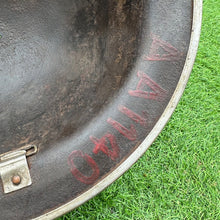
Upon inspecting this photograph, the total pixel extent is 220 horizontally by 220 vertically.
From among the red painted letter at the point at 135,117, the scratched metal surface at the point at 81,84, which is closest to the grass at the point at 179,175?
the scratched metal surface at the point at 81,84

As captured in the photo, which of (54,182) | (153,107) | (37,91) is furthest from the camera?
(37,91)

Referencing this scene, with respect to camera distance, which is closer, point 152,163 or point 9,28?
point 9,28

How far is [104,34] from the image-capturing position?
117cm

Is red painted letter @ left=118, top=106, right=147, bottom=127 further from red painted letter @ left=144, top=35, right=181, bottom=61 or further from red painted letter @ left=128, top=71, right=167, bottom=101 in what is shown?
red painted letter @ left=144, top=35, right=181, bottom=61

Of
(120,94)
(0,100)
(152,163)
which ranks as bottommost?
(152,163)

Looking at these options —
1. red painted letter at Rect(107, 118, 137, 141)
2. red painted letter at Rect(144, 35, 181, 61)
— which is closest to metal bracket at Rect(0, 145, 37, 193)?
red painted letter at Rect(107, 118, 137, 141)

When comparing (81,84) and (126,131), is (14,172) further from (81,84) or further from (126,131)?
(81,84)

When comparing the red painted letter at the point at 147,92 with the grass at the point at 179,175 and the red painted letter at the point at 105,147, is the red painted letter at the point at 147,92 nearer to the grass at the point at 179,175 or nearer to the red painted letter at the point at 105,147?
the red painted letter at the point at 105,147

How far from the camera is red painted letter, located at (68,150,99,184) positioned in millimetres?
844

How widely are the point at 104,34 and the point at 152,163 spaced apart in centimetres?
79

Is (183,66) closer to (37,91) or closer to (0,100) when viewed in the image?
(37,91)

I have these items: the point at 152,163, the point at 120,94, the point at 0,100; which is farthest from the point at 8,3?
the point at 152,163

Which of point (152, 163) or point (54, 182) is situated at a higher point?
point (54, 182)

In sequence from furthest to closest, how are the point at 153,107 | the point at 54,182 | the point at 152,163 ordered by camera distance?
1. the point at 152,163
2. the point at 153,107
3. the point at 54,182
